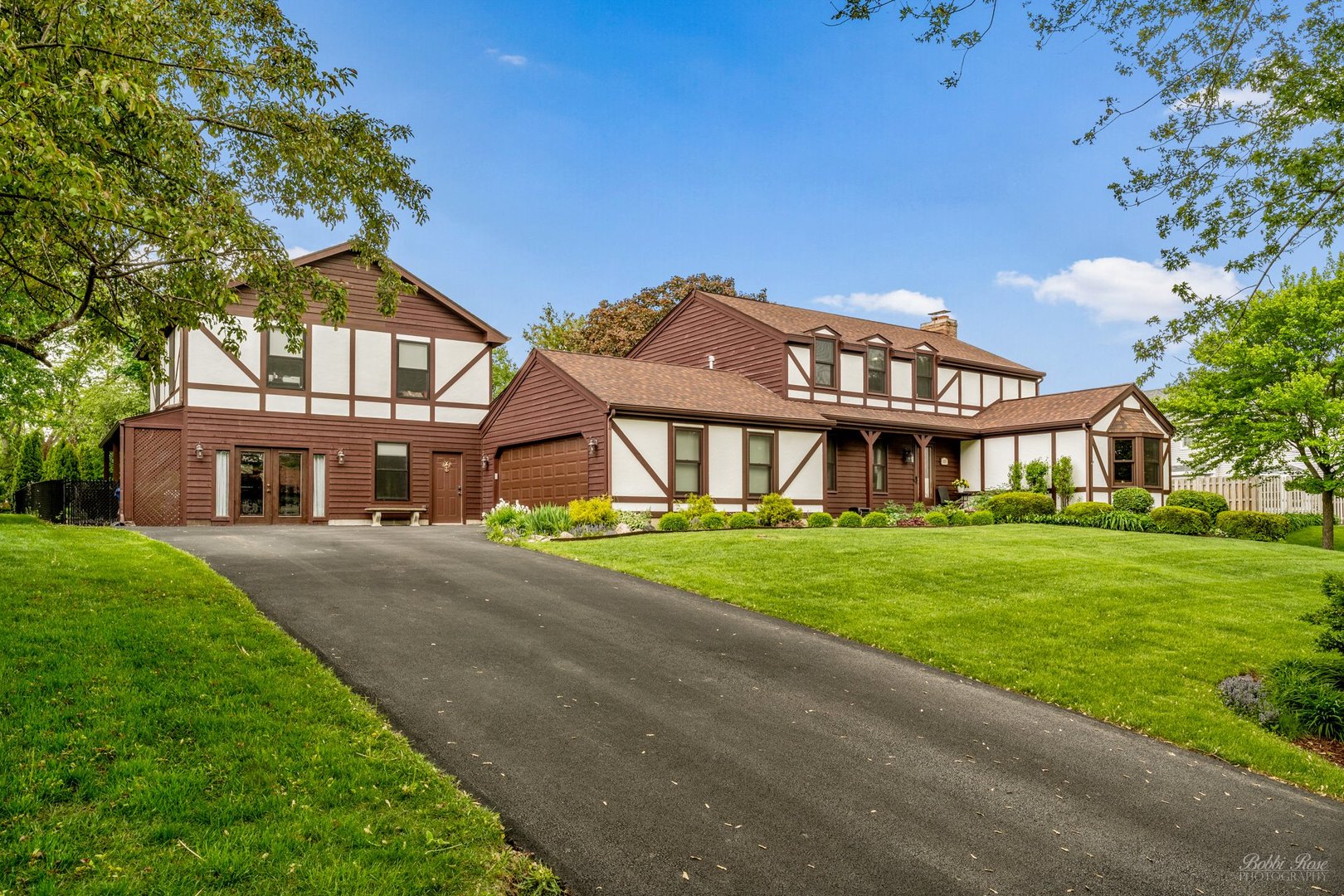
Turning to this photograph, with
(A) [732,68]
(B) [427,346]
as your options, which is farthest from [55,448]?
(A) [732,68]

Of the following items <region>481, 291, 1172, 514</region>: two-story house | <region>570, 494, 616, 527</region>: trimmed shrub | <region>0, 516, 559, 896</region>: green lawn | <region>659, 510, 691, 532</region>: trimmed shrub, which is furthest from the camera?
<region>481, 291, 1172, 514</region>: two-story house

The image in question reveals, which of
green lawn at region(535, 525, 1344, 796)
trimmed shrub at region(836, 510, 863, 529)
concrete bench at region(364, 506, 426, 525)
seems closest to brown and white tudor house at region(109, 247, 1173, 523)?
concrete bench at region(364, 506, 426, 525)

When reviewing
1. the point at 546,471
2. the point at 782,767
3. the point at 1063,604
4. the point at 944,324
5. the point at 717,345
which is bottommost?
the point at 782,767

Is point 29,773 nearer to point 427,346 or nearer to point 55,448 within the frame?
point 427,346

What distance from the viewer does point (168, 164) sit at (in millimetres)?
7516

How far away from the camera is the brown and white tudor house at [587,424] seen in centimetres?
2167

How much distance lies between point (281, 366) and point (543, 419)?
814 cm

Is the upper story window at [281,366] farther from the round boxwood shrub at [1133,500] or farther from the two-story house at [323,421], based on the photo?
the round boxwood shrub at [1133,500]

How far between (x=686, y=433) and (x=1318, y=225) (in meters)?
14.5

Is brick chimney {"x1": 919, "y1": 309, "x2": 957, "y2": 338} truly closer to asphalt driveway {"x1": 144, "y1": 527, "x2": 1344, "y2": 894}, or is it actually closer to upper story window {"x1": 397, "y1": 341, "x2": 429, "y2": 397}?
upper story window {"x1": 397, "y1": 341, "x2": 429, "y2": 397}

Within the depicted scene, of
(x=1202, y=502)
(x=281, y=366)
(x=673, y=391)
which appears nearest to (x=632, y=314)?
(x=673, y=391)

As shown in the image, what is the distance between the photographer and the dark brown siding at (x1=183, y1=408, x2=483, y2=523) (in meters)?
22.4

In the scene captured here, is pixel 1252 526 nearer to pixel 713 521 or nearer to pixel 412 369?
pixel 713 521

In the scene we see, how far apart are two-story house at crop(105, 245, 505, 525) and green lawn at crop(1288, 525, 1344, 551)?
25.5 meters
